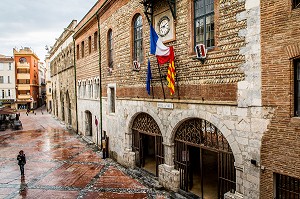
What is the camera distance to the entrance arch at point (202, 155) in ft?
27.2

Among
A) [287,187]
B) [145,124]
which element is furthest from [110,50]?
[287,187]

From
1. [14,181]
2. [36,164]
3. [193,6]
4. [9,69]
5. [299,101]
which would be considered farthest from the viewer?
[9,69]

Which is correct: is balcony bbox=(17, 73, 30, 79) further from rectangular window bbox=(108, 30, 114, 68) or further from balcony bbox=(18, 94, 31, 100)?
rectangular window bbox=(108, 30, 114, 68)

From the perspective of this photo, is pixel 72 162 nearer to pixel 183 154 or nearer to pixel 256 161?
pixel 183 154

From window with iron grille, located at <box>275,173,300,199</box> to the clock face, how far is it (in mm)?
6761

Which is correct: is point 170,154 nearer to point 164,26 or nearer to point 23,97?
point 164,26

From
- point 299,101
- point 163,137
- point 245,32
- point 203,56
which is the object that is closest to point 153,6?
point 203,56

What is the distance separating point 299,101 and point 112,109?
38.3 feet

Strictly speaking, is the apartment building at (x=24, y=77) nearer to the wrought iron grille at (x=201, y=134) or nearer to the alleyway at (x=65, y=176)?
the alleyway at (x=65, y=176)

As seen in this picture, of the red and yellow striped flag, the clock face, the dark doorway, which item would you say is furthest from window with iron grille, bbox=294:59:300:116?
the dark doorway

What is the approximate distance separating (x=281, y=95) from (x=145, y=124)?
727 cm

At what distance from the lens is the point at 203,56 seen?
27.3 ft

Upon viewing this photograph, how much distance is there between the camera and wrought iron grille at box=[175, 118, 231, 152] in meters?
8.70

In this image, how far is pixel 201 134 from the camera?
358 inches
